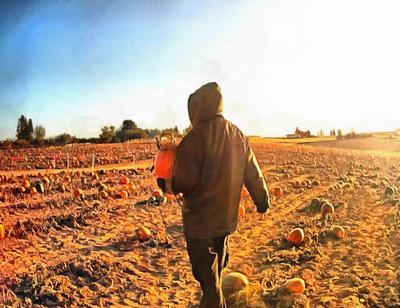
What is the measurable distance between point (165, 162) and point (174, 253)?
3.60 m

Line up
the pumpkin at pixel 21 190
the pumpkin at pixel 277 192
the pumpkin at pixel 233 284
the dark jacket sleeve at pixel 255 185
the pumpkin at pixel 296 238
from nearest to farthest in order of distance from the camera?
the dark jacket sleeve at pixel 255 185
the pumpkin at pixel 233 284
the pumpkin at pixel 296 238
the pumpkin at pixel 21 190
the pumpkin at pixel 277 192

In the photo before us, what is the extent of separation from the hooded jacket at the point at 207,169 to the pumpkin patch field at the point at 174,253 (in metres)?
1.55

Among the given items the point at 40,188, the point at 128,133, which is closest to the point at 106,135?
the point at 128,133

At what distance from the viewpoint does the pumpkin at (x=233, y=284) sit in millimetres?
4930

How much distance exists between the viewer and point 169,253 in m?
7.03

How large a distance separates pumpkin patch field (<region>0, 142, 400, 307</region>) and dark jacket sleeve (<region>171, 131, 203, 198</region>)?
1697 millimetres

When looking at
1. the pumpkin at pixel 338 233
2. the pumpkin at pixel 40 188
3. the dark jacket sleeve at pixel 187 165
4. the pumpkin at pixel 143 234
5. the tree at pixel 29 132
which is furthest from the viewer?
the tree at pixel 29 132

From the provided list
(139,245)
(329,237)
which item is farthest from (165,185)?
(329,237)

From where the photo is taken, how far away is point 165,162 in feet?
12.4

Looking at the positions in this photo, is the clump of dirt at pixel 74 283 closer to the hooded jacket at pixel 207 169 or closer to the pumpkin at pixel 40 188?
the hooded jacket at pixel 207 169

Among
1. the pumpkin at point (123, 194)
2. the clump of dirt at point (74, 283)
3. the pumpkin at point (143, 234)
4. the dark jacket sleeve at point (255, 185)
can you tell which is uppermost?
the dark jacket sleeve at point (255, 185)

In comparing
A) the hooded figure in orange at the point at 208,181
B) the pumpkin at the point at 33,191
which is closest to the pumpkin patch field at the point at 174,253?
the pumpkin at the point at 33,191

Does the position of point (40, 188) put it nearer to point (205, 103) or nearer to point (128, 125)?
point (205, 103)

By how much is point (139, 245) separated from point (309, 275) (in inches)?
114
